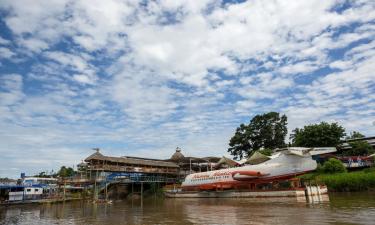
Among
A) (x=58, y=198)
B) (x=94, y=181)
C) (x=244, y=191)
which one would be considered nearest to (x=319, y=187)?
(x=244, y=191)

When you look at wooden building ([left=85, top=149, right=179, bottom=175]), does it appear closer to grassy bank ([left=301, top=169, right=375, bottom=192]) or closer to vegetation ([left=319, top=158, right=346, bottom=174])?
vegetation ([left=319, top=158, right=346, bottom=174])

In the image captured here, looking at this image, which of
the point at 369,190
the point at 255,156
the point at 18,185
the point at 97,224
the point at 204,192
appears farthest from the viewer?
the point at 255,156

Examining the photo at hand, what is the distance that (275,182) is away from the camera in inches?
1572

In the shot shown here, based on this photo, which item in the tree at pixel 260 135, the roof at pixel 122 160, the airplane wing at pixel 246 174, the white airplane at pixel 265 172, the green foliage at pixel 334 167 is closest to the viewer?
the white airplane at pixel 265 172

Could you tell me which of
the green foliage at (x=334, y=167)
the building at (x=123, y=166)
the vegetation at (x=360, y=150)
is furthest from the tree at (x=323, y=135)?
the building at (x=123, y=166)

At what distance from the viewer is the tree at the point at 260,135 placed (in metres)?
73.4

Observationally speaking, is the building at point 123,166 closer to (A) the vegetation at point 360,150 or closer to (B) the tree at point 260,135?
(B) the tree at point 260,135

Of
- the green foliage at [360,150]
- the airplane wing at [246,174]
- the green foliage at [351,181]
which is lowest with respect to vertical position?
the green foliage at [351,181]

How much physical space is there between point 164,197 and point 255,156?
16.5 meters

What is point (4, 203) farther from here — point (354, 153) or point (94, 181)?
point (354, 153)

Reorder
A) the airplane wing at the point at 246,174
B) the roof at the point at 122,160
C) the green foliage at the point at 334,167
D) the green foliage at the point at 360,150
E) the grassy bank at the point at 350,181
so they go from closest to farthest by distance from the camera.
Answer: the grassy bank at the point at 350,181, the airplane wing at the point at 246,174, the green foliage at the point at 334,167, the roof at the point at 122,160, the green foliage at the point at 360,150

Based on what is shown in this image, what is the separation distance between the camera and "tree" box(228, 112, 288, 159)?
7338 cm

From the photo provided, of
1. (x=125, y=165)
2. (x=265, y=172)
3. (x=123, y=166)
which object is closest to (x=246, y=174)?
(x=265, y=172)

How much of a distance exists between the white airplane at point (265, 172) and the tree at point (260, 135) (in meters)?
28.8
